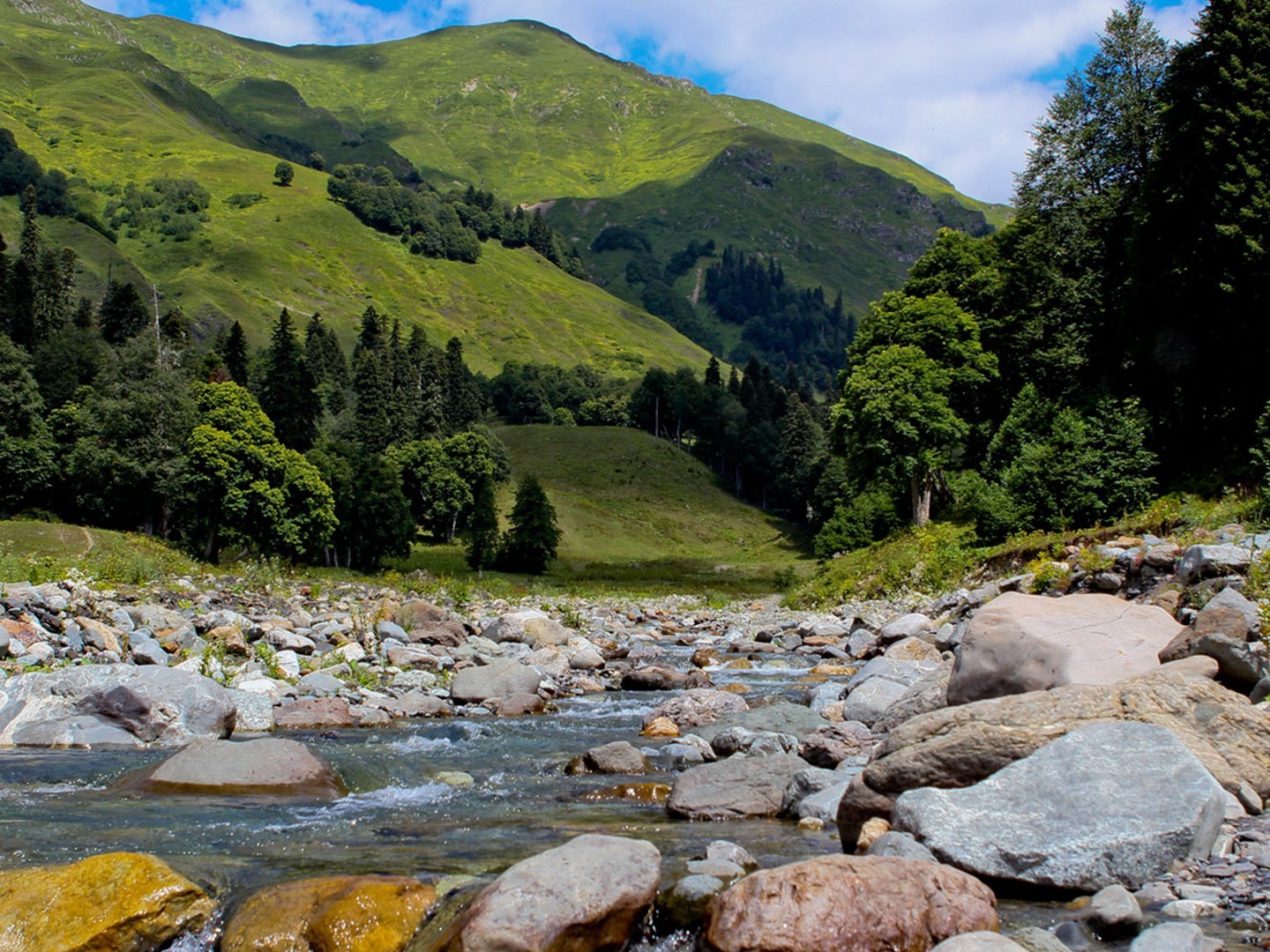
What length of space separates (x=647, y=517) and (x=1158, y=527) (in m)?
109

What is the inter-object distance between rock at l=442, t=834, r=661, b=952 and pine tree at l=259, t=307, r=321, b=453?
338 feet

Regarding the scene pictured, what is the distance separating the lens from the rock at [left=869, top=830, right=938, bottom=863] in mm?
8016

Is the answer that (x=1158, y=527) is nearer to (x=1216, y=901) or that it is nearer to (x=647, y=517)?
(x=1216, y=901)

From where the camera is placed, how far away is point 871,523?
7006cm

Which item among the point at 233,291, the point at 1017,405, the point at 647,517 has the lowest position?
the point at 647,517

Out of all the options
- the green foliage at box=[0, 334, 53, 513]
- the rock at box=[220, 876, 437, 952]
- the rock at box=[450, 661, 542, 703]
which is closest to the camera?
the rock at box=[220, 876, 437, 952]

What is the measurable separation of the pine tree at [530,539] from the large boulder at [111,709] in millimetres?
76991

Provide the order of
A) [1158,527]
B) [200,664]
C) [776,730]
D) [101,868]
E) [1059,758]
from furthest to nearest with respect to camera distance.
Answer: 1. [1158,527]
2. [200,664]
3. [776,730]
4. [1059,758]
5. [101,868]

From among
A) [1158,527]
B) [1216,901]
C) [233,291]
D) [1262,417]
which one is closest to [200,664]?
[1216,901]

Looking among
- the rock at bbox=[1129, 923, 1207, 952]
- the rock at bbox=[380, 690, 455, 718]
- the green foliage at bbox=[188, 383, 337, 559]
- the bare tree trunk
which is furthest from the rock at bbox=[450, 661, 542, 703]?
the green foliage at bbox=[188, 383, 337, 559]

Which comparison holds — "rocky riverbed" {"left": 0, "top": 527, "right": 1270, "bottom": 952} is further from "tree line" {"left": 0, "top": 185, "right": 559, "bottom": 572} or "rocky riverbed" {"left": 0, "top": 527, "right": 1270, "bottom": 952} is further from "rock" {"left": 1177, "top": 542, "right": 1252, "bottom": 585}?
"tree line" {"left": 0, "top": 185, "right": 559, "bottom": 572}

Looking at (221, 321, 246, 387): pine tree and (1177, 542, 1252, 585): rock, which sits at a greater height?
(221, 321, 246, 387): pine tree

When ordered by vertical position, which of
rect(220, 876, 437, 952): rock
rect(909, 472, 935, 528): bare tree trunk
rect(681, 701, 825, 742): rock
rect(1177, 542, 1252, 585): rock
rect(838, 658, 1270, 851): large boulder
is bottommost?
rect(681, 701, 825, 742): rock

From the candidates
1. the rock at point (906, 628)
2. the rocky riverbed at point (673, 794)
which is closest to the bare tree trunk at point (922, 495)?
the rock at point (906, 628)
